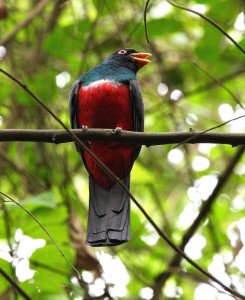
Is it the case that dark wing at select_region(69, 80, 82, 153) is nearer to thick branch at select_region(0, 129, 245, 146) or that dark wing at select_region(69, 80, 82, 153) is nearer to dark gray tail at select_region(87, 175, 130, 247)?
dark gray tail at select_region(87, 175, 130, 247)

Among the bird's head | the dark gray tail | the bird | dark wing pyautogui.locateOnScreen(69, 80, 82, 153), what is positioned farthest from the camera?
the bird's head

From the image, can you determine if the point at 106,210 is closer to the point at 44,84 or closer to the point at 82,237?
the point at 82,237

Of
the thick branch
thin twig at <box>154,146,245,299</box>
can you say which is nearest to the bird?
thin twig at <box>154,146,245,299</box>

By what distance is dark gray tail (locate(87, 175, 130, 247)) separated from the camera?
4.10m

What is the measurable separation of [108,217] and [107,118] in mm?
736

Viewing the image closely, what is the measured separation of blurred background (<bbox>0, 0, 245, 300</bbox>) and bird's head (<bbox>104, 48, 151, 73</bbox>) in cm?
16

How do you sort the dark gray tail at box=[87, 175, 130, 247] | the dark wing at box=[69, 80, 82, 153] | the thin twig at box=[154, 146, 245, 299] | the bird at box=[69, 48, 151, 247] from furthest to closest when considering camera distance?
the dark wing at box=[69, 80, 82, 153]
the bird at box=[69, 48, 151, 247]
the thin twig at box=[154, 146, 245, 299]
the dark gray tail at box=[87, 175, 130, 247]

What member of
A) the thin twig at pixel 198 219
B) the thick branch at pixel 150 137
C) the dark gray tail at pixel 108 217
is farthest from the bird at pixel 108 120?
the thick branch at pixel 150 137

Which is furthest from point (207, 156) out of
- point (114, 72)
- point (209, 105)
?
point (114, 72)

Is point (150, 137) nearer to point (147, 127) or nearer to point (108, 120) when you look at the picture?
point (108, 120)

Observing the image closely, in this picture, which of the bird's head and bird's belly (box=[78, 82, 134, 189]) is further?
the bird's head

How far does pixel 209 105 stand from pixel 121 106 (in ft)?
8.43

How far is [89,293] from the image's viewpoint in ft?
14.5

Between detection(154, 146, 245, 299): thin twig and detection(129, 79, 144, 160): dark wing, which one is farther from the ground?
detection(129, 79, 144, 160): dark wing
